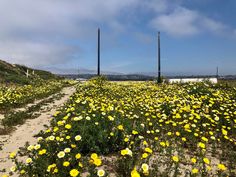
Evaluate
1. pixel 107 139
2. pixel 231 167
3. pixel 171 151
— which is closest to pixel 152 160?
pixel 171 151

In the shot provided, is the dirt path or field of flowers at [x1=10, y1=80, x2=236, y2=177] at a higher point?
field of flowers at [x1=10, y1=80, x2=236, y2=177]

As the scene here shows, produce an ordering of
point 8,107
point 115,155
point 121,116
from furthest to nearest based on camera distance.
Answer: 1. point 8,107
2. point 121,116
3. point 115,155

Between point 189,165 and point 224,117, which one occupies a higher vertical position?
point 224,117

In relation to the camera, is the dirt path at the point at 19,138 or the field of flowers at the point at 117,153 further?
the dirt path at the point at 19,138

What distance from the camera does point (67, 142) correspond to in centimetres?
541

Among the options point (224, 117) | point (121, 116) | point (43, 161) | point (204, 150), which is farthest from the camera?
point (224, 117)

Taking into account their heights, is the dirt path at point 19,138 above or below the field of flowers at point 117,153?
below

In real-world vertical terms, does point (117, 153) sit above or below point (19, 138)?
above

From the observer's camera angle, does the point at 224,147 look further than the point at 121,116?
No

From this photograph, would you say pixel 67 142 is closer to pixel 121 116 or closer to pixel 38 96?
pixel 121 116

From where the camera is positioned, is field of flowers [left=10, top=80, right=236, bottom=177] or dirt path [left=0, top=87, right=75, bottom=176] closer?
field of flowers [left=10, top=80, right=236, bottom=177]

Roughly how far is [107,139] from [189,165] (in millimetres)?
1690

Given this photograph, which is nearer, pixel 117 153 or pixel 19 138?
pixel 117 153

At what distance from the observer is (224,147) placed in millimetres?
6492
